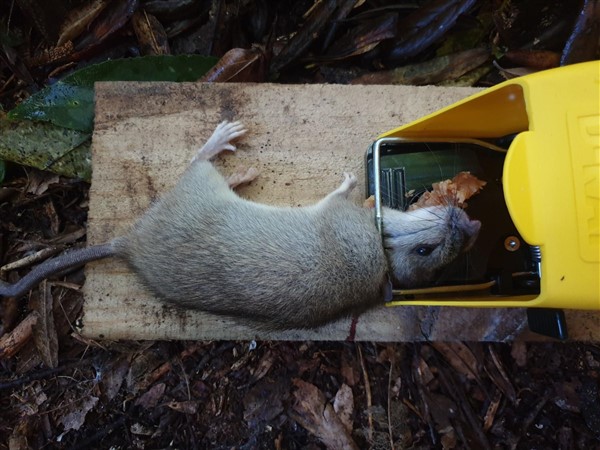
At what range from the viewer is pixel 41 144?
2783 millimetres

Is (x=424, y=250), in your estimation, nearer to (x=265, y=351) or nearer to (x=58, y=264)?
(x=265, y=351)

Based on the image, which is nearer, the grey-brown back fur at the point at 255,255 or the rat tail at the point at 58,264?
the grey-brown back fur at the point at 255,255

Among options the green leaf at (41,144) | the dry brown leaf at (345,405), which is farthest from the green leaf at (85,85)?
the dry brown leaf at (345,405)

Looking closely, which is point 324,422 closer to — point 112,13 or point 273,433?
point 273,433

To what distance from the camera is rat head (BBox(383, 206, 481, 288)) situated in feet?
7.49

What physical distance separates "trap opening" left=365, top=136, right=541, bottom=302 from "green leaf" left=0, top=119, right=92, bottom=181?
1.59 meters

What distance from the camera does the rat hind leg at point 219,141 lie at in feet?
8.07

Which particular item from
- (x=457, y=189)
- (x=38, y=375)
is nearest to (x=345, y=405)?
(x=457, y=189)

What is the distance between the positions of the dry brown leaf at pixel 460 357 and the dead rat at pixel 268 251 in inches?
20.3

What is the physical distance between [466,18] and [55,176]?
2.56 m

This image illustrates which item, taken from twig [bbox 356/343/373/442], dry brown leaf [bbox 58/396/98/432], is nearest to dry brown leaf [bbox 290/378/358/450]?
twig [bbox 356/343/373/442]

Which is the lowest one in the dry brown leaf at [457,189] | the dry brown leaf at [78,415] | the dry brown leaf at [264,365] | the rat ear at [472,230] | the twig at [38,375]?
the dry brown leaf at [78,415]

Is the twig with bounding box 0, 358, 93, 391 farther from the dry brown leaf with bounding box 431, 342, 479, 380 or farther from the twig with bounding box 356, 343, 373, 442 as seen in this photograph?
the dry brown leaf with bounding box 431, 342, 479, 380

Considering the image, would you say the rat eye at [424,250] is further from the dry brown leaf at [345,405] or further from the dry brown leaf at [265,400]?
the dry brown leaf at [265,400]
